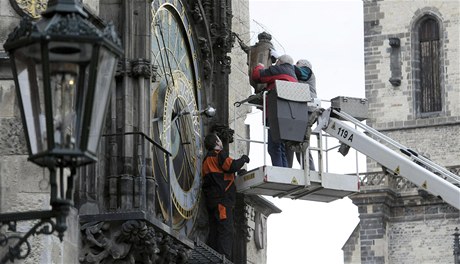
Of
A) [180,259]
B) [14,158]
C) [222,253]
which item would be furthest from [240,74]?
[14,158]

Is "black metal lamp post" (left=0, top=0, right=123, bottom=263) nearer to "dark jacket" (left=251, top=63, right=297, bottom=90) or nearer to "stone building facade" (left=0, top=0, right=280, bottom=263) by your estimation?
"stone building facade" (left=0, top=0, right=280, bottom=263)

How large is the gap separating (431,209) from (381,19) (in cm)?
701

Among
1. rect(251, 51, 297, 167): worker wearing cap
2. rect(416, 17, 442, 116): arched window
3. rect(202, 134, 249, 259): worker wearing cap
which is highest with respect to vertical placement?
rect(416, 17, 442, 116): arched window

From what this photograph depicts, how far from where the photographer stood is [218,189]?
647 inches

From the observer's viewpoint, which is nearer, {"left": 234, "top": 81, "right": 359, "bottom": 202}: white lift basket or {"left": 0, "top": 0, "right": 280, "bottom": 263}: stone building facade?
{"left": 0, "top": 0, "right": 280, "bottom": 263}: stone building facade

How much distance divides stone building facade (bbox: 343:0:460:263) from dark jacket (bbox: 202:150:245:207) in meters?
41.9

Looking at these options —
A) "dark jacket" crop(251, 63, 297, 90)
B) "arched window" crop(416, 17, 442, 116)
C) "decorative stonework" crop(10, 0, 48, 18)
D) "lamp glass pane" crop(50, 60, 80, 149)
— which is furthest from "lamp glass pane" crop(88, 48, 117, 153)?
"arched window" crop(416, 17, 442, 116)

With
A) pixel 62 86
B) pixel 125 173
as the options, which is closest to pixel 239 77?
pixel 125 173

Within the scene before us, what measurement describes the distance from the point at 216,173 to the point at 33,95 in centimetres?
672

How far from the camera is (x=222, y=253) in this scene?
16.3 metres

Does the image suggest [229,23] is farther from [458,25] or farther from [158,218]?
[458,25]

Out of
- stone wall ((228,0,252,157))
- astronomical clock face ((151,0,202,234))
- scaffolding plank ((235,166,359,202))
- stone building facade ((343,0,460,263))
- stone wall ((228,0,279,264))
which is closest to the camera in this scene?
astronomical clock face ((151,0,202,234))

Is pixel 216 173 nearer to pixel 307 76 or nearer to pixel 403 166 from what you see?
pixel 307 76

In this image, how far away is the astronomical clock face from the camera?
15.1 metres
